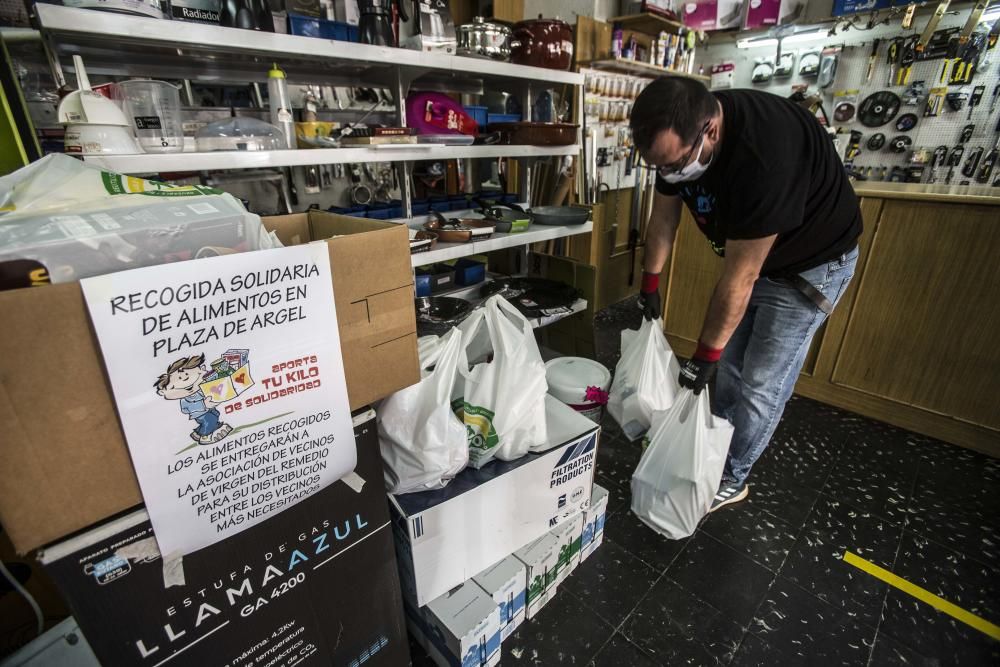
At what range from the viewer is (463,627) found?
997 millimetres

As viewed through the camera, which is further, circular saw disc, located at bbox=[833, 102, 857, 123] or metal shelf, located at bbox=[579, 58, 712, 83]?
circular saw disc, located at bbox=[833, 102, 857, 123]

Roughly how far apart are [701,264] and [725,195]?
131 cm

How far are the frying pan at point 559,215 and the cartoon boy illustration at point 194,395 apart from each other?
62.4 inches

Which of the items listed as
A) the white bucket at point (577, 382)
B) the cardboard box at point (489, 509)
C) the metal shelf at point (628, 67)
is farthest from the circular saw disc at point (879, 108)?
the cardboard box at point (489, 509)

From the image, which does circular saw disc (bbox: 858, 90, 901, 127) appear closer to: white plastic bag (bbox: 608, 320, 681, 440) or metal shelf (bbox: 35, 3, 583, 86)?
metal shelf (bbox: 35, 3, 583, 86)

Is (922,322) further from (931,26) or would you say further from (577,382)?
(931,26)

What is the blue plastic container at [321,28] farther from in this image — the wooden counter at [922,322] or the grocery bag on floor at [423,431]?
the wooden counter at [922,322]

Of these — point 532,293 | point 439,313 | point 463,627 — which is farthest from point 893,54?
point 463,627

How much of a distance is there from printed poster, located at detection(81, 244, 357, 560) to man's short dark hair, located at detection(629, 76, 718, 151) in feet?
2.85

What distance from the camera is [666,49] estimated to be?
3.16 meters

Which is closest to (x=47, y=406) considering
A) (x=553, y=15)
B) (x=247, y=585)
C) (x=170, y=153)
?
(x=247, y=585)

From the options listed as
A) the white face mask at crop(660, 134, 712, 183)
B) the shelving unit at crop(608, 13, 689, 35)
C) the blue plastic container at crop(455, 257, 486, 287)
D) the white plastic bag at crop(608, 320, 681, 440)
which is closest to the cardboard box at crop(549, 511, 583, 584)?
the white plastic bag at crop(608, 320, 681, 440)

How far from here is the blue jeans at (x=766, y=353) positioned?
1354 mm

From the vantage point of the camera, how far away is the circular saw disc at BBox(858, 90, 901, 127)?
278cm
